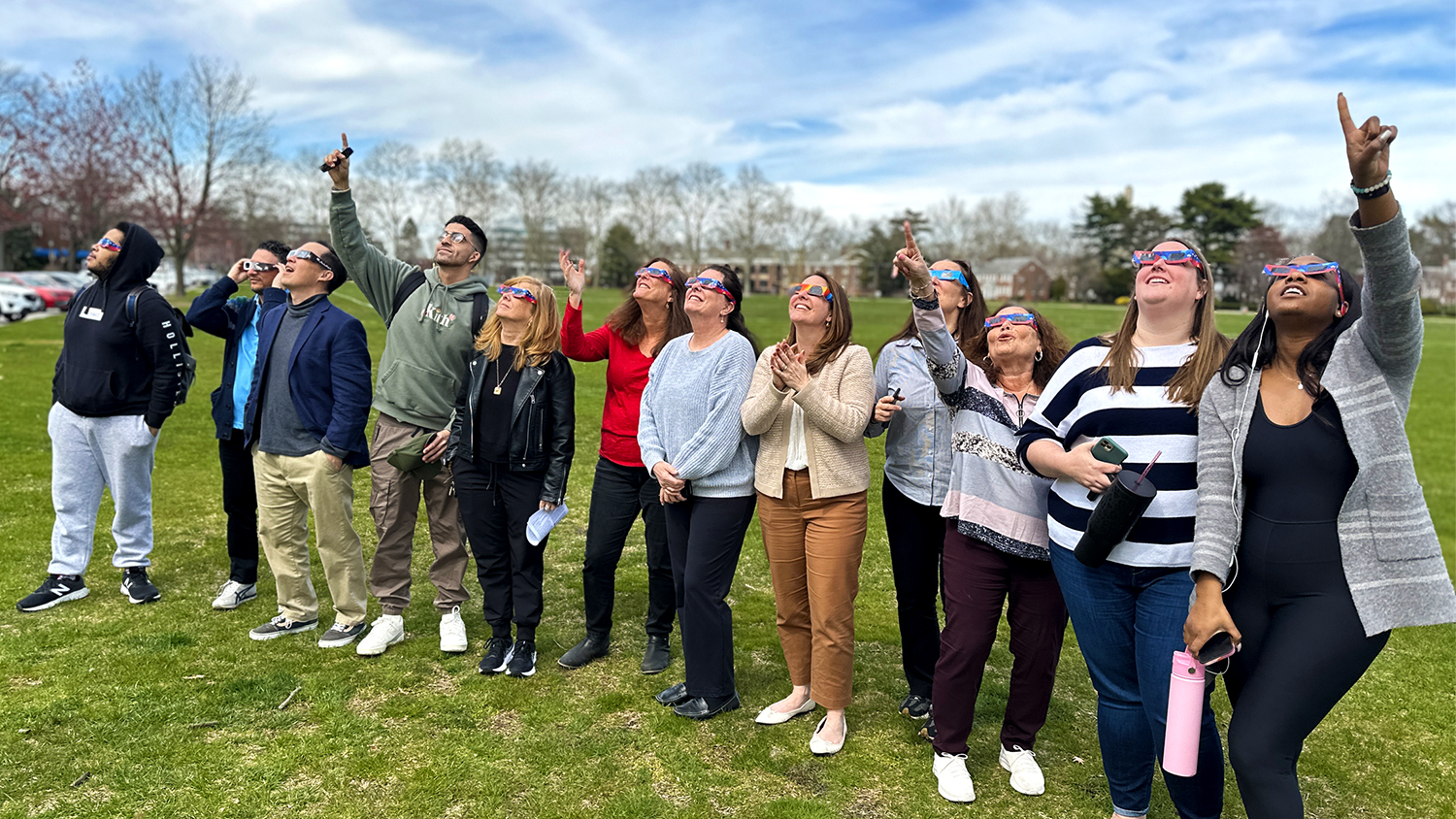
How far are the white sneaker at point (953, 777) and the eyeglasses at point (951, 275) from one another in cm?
217

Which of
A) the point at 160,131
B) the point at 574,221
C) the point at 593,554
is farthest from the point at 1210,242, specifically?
the point at 593,554

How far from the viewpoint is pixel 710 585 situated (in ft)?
14.3

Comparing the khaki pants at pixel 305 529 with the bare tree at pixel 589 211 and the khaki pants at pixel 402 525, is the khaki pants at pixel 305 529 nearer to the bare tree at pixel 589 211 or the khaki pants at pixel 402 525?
the khaki pants at pixel 402 525

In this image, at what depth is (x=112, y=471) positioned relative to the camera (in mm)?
5625

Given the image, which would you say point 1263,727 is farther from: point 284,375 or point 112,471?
point 112,471

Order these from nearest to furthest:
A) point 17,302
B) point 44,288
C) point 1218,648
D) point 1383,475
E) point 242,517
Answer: point 1383,475 < point 1218,648 < point 242,517 < point 17,302 < point 44,288

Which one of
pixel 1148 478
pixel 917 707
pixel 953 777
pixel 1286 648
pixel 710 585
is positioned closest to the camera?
pixel 1286 648

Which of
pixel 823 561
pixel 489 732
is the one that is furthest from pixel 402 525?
pixel 823 561

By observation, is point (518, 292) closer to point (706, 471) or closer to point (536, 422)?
point (536, 422)

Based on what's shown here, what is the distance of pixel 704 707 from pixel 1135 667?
2066 millimetres

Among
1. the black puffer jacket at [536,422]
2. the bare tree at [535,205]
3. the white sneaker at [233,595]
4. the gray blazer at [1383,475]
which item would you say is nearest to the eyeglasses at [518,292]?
the black puffer jacket at [536,422]

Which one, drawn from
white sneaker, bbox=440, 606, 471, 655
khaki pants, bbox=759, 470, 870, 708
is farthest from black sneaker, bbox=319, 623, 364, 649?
khaki pants, bbox=759, 470, 870, 708

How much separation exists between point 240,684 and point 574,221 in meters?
82.0

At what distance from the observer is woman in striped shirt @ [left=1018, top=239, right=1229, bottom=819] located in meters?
2.97
